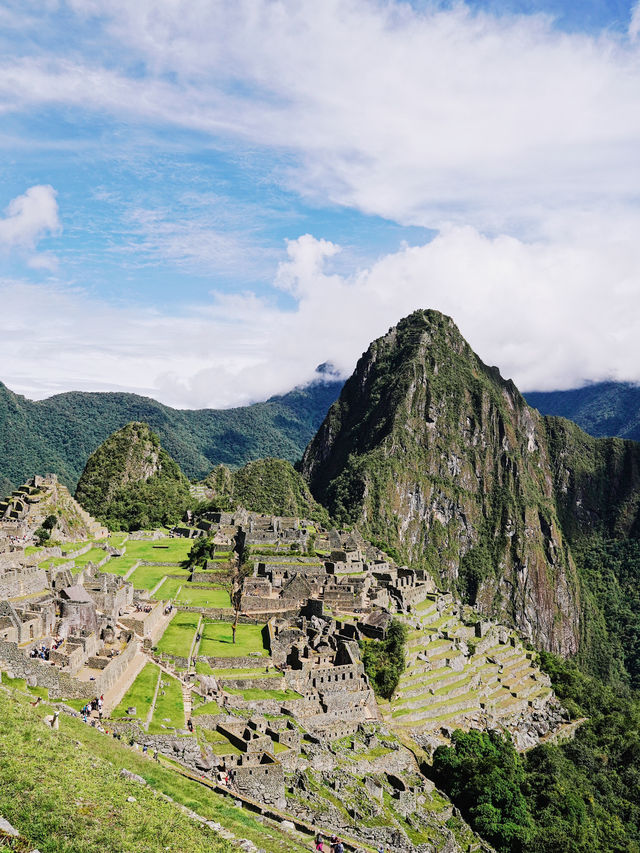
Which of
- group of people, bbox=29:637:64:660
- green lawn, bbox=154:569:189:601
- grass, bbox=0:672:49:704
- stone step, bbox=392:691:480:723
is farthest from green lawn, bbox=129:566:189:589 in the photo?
grass, bbox=0:672:49:704

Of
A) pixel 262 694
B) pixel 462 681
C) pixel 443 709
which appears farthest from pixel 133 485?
pixel 262 694

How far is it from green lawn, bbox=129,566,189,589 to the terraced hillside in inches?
718

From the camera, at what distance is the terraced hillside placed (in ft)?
162

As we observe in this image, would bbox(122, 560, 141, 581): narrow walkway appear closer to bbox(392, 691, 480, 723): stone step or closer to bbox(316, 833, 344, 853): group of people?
bbox(392, 691, 480, 723): stone step

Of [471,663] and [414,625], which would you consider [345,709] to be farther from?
[471,663]

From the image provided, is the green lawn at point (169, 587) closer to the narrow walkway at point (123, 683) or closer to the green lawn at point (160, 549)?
the green lawn at point (160, 549)

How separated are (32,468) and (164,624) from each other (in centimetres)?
11027

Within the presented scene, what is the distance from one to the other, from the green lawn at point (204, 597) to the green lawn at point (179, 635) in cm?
213

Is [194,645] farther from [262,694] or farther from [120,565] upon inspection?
[120,565]

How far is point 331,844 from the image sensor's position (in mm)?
24203

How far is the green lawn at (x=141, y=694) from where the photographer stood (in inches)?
1106

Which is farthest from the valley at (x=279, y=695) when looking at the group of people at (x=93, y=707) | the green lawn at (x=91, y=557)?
the green lawn at (x=91, y=557)

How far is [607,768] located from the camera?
6172cm

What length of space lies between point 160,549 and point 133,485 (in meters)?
41.3
